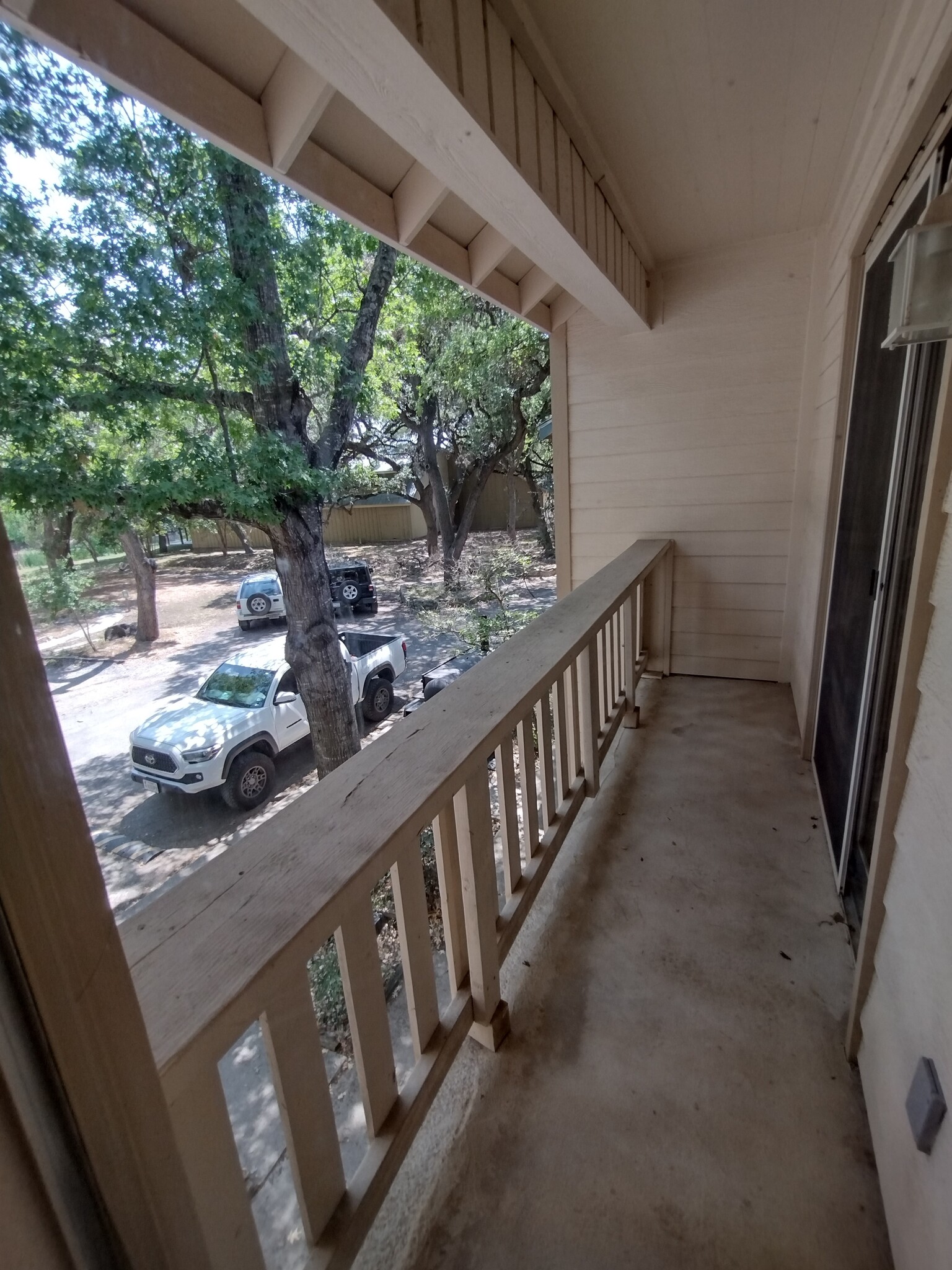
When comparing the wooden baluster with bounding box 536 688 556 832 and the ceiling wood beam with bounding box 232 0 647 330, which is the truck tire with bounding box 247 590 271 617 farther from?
the ceiling wood beam with bounding box 232 0 647 330

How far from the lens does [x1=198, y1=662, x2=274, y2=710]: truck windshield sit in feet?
3.32

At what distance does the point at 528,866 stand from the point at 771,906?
2.32 feet

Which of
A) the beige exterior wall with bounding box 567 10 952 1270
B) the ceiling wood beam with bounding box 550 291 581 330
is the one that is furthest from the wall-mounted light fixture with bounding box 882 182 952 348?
the ceiling wood beam with bounding box 550 291 581 330

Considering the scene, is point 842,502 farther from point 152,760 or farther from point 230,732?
point 152,760

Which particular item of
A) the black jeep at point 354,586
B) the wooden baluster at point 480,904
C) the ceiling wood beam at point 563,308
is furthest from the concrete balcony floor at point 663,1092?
the ceiling wood beam at point 563,308

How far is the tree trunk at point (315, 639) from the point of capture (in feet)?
4.60

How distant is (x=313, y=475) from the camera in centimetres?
164

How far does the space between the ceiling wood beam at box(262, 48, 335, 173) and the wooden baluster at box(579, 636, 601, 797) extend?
4.75 ft

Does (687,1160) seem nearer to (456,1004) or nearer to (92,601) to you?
(456,1004)

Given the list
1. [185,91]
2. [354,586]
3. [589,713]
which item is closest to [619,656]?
[589,713]

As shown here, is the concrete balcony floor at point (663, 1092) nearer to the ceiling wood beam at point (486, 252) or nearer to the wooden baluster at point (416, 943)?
the wooden baluster at point (416, 943)

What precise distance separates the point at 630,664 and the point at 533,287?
198 cm

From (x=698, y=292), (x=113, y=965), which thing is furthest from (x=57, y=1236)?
(x=698, y=292)

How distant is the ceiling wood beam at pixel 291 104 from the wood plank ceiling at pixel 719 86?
46 cm
